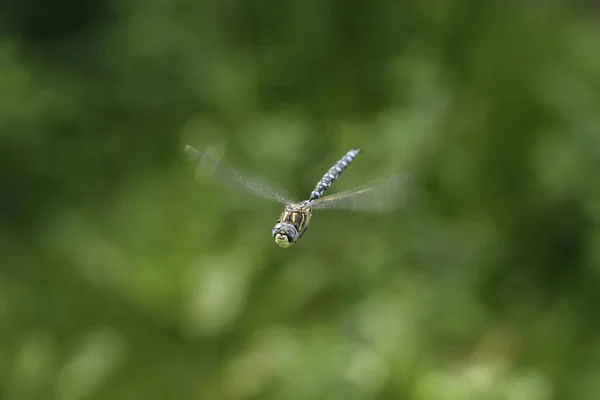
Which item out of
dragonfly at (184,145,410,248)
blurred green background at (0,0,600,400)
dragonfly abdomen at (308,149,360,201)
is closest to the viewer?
dragonfly at (184,145,410,248)

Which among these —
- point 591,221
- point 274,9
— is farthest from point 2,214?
point 591,221

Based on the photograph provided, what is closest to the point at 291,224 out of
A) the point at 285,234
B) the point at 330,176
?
the point at 285,234

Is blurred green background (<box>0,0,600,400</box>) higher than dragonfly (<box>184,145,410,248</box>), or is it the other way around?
blurred green background (<box>0,0,600,400</box>)

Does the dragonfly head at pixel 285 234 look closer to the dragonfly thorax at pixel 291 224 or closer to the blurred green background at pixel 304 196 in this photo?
the dragonfly thorax at pixel 291 224

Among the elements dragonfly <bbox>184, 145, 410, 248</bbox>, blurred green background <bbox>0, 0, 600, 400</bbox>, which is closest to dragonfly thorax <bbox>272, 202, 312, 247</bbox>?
dragonfly <bbox>184, 145, 410, 248</bbox>

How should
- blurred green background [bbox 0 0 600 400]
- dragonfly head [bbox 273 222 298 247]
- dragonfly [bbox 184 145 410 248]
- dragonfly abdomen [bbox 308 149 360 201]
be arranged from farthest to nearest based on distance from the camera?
blurred green background [bbox 0 0 600 400] → dragonfly abdomen [bbox 308 149 360 201] → dragonfly head [bbox 273 222 298 247] → dragonfly [bbox 184 145 410 248]

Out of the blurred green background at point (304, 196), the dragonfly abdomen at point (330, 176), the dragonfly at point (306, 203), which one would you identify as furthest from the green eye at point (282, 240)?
the blurred green background at point (304, 196)

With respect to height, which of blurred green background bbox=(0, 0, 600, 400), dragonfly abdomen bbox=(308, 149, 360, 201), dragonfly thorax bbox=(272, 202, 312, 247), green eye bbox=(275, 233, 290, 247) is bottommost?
green eye bbox=(275, 233, 290, 247)

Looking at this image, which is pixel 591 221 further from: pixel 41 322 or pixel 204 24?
pixel 41 322

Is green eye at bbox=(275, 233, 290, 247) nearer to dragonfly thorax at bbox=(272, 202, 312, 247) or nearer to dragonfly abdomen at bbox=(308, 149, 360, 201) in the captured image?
dragonfly thorax at bbox=(272, 202, 312, 247)
